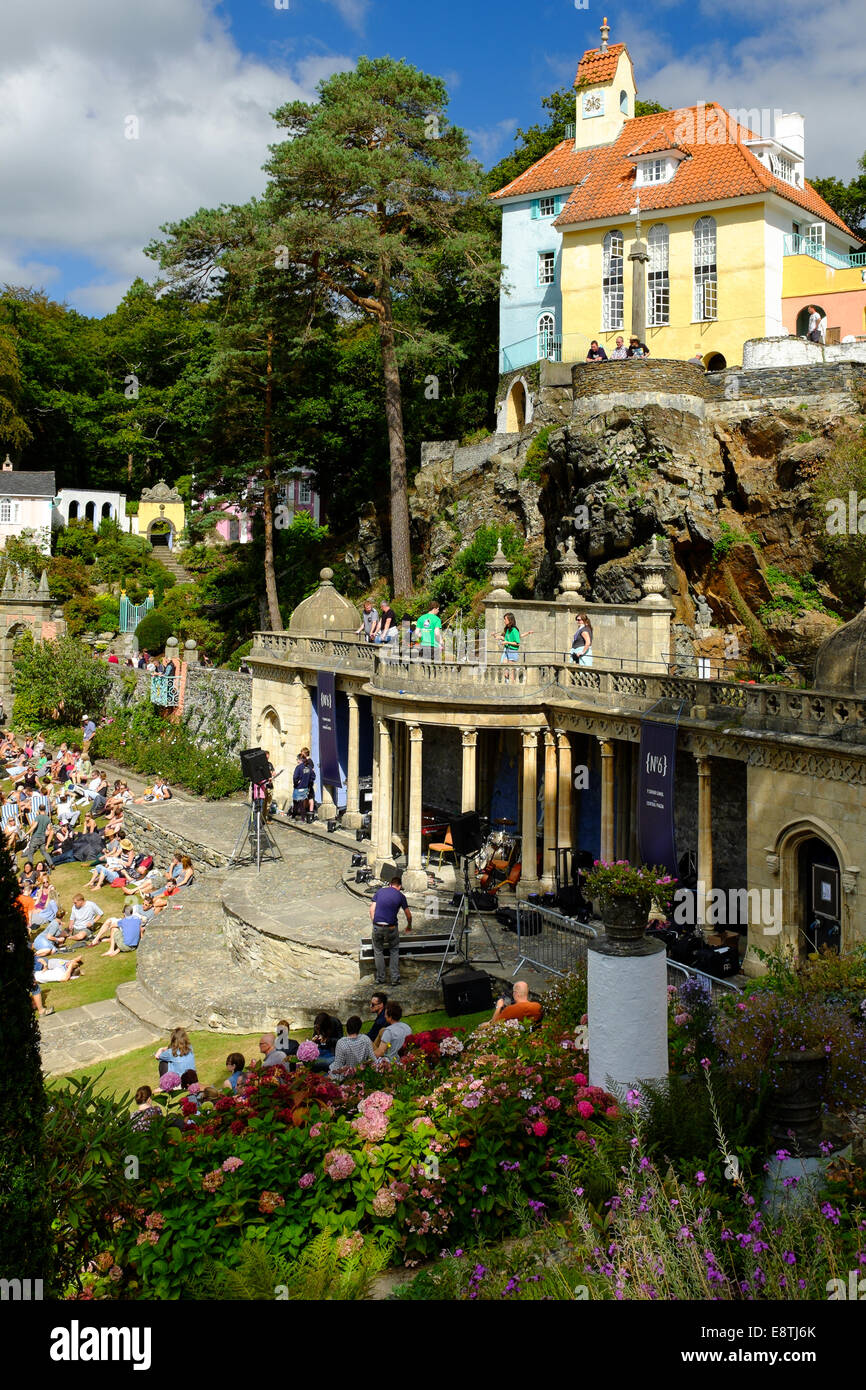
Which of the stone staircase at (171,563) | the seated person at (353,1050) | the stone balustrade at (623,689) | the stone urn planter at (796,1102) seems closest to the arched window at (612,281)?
the stone balustrade at (623,689)

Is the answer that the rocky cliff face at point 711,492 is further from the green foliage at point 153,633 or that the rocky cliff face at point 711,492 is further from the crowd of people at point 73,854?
the green foliage at point 153,633

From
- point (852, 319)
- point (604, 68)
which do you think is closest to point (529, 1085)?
point (852, 319)

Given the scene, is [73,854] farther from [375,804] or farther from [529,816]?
[529,816]

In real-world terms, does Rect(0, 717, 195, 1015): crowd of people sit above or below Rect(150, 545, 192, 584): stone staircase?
below

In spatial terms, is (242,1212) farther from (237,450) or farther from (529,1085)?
(237,450)

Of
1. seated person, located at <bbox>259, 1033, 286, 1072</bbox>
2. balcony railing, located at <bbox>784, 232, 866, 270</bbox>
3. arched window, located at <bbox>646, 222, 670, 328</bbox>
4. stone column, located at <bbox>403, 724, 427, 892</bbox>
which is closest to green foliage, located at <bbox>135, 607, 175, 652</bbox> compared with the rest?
arched window, located at <bbox>646, 222, 670, 328</bbox>

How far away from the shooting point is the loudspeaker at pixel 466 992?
14.6 metres

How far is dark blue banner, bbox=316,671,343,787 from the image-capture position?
26750 mm

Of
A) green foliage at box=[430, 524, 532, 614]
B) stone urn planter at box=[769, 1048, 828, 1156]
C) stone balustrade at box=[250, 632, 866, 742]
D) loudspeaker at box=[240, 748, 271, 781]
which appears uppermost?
green foliage at box=[430, 524, 532, 614]

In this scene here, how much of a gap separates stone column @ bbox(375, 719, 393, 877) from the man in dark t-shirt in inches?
245

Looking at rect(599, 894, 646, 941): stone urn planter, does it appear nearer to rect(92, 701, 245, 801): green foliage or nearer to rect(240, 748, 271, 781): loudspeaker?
rect(240, 748, 271, 781): loudspeaker

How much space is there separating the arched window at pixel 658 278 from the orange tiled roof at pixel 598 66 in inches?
372

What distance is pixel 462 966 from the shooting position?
52.9 ft
